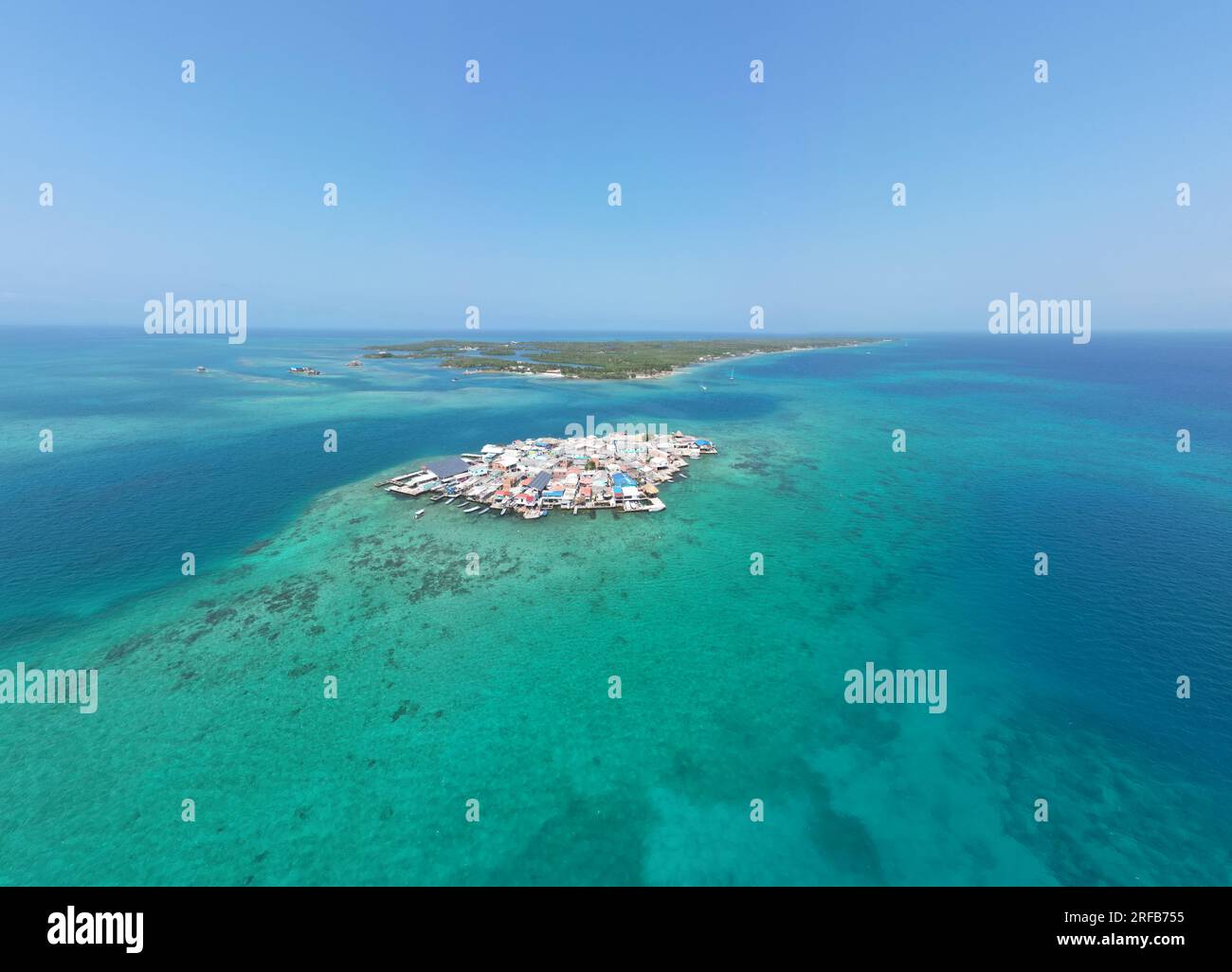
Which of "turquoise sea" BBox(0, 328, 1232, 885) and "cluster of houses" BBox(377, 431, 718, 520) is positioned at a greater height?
"cluster of houses" BBox(377, 431, 718, 520)

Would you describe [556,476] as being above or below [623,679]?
above

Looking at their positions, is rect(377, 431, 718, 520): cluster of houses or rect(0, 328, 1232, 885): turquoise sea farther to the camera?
rect(377, 431, 718, 520): cluster of houses

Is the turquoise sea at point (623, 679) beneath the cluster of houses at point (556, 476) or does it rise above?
beneath

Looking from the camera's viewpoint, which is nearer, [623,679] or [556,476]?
[623,679]

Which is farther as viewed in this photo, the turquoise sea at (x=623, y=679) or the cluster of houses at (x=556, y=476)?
the cluster of houses at (x=556, y=476)
